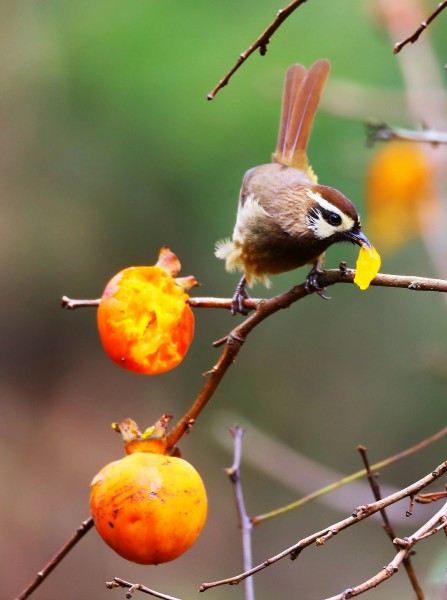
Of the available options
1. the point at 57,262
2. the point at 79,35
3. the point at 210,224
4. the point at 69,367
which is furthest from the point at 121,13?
the point at 69,367

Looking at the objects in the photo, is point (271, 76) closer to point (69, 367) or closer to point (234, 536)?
point (69, 367)

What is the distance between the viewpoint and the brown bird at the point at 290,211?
2.82 meters

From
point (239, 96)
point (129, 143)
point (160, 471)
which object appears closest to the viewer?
point (160, 471)

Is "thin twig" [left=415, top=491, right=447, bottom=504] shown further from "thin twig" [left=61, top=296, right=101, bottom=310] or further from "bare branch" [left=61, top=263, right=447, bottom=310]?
"thin twig" [left=61, top=296, right=101, bottom=310]

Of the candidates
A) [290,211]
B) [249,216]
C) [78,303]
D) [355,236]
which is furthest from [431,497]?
[249,216]

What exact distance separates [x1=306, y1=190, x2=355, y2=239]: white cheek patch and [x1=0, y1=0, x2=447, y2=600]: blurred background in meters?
1.62

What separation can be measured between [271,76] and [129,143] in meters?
1.13

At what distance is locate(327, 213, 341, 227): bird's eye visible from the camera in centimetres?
274

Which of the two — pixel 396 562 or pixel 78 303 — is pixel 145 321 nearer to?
pixel 78 303

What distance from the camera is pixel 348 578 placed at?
553 centimetres

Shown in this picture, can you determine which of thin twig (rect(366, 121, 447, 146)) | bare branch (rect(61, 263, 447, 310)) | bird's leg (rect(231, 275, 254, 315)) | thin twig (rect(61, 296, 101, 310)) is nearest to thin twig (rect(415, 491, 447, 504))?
bare branch (rect(61, 263, 447, 310))

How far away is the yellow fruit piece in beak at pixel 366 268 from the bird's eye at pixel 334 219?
2.35 ft

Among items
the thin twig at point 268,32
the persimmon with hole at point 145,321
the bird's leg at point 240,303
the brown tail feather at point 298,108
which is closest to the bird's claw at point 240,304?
the bird's leg at point 240,303

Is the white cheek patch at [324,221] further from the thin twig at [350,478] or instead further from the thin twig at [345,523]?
the thin twig at [345,523]
